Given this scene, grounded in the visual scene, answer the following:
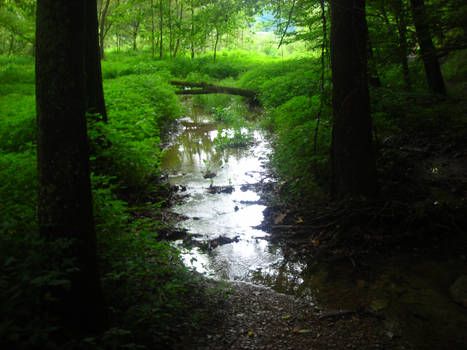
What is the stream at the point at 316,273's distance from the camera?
3437 mm

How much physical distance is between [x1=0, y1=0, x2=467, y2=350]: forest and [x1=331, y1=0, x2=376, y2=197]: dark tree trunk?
2 centimetres

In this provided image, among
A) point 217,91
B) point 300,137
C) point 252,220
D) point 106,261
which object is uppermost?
point 217,91

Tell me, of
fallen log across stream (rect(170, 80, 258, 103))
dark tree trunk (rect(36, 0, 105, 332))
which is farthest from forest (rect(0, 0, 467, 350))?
fallen log across stream (rect(170, 80, 258, 103))

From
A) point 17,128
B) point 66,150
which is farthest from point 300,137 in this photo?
point 17,128

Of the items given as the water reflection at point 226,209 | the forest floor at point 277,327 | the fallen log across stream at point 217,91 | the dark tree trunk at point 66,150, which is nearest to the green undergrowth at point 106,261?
the dark tree trunk at point 66,150

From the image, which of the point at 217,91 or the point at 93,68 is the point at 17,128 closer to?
the point at 93,68

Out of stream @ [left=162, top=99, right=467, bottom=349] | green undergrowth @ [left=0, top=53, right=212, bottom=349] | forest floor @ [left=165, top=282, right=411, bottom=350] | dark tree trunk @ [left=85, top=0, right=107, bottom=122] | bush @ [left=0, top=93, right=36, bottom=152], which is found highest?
dark tree trunk @ [left=85, top=0, right=107, bottom=122]

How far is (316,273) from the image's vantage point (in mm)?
4539

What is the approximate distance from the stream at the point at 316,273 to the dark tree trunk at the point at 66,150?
71.9 inches

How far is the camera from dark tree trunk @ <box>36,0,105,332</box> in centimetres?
239

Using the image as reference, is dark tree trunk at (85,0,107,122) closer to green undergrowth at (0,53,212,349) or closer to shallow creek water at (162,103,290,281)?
green undergrowth at (0,53,212,349)

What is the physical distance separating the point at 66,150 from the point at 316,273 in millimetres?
3492

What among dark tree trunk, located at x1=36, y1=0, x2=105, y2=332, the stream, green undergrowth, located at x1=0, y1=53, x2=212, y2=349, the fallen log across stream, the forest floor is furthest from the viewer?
the fallen log across stream

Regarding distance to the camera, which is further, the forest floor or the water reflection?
the water reflection
